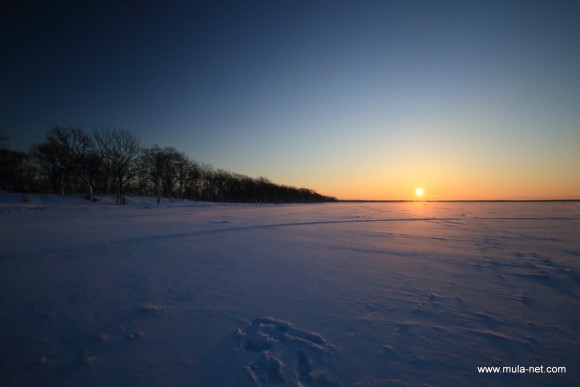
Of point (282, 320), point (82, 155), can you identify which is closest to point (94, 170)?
point (82, 155)

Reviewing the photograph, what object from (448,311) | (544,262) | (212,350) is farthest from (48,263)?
(544,262)

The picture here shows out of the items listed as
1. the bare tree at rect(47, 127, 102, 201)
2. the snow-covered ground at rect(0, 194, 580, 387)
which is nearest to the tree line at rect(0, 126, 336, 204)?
the bare tree at rect(47, 127, 102, 201)

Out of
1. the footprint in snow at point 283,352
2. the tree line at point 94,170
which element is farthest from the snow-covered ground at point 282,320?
the tree line at point 94,170

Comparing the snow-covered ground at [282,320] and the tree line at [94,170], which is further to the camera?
the tree line at [94,170]

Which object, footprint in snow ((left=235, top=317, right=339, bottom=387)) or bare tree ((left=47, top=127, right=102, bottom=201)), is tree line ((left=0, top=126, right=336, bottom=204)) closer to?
bare tree ((left=47, top=127, right=102, bottom=201))

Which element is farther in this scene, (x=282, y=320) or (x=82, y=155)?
(x=82, y=155)

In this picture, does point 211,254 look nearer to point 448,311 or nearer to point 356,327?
point 356,327

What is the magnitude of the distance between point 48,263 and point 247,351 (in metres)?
6.36

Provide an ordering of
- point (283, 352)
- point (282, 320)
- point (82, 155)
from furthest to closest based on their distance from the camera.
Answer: point (82, 155) < point (282, 320) < point (283, 352)

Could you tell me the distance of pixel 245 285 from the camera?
4.66 meters

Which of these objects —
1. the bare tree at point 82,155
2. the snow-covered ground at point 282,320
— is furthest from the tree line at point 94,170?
the snow-covered ground at point 282,320

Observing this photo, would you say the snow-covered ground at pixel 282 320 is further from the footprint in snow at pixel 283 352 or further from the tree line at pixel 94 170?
the tree line at pixel 94 170

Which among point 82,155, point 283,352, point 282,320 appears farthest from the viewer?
point 82,155

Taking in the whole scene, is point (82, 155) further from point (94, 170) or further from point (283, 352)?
point (283, 352)
